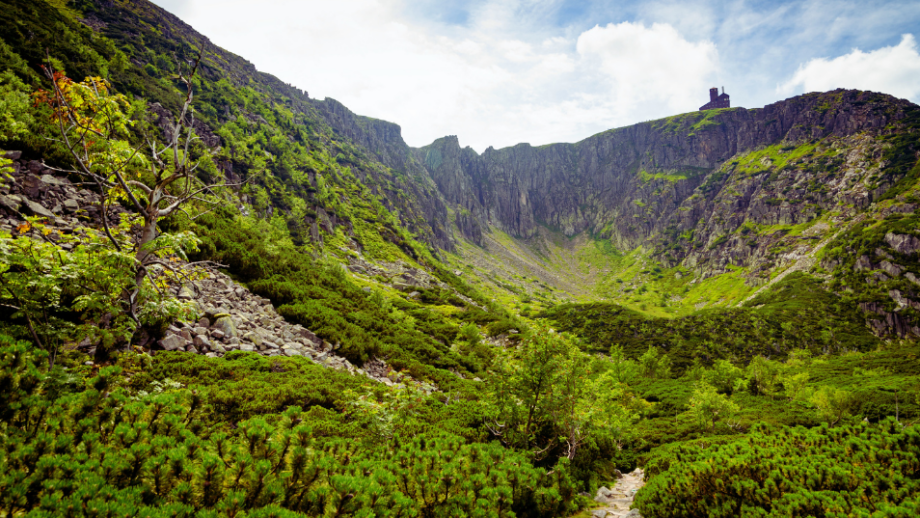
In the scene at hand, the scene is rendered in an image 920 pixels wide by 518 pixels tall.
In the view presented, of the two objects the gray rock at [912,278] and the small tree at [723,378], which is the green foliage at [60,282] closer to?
the small tree at [723,378]

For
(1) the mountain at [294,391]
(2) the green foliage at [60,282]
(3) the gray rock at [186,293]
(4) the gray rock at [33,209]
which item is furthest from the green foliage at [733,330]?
(2) the green foliage at [60,282]

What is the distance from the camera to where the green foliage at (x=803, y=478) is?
245 inches

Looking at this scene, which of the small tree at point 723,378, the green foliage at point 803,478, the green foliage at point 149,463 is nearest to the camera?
the green foliage at point 149,463

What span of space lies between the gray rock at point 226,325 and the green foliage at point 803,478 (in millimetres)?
16843

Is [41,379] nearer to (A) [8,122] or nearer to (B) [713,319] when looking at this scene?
(A) [8,122]

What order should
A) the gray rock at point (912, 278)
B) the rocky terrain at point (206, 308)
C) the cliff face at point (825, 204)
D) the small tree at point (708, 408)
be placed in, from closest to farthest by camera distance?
the rocky terrain at point (206, 308) < the small tree at point (708, 408) < the gray rock at point (912, 278) < the cliff face at point (825, 204)

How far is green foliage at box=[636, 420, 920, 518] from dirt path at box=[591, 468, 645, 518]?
1504 millimetres

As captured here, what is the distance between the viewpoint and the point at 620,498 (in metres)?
13.6

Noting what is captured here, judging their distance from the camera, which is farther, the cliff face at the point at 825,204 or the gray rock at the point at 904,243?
the cliff face at the point at 825,204

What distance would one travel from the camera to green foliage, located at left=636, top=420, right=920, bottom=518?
20.4ft

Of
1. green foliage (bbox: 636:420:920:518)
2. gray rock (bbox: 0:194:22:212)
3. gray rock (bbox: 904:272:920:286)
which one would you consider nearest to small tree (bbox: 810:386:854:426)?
green foliage (bbox: 636:420:920:518)

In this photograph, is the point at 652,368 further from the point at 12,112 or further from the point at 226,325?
the point at 12,112

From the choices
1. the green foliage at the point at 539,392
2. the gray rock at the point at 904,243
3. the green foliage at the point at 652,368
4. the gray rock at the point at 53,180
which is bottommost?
the green foliage at the point at 652,368

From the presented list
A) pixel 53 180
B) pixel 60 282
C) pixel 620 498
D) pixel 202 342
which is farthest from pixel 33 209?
pixel 620 498
